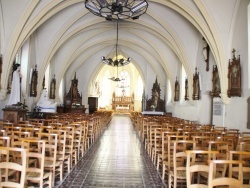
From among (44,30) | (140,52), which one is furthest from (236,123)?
(140,52)

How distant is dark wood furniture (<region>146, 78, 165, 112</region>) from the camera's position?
23.3 meters

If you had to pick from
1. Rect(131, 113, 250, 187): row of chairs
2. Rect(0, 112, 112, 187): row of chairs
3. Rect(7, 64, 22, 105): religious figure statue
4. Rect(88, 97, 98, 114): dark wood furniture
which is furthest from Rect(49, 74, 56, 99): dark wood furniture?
Rect(131, 113, 250, 187): row of chairs

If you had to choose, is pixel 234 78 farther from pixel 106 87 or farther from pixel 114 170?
pixel 106 87

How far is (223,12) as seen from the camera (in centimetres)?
1068

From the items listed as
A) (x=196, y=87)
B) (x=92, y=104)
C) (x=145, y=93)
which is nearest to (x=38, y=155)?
(x=196, y=87)

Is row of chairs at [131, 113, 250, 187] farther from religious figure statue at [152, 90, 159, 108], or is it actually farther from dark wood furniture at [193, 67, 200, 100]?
religious figure statue at [152, 90, 159, 108]

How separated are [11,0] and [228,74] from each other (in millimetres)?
9045

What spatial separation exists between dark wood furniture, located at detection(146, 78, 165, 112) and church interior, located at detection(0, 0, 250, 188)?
86 mm

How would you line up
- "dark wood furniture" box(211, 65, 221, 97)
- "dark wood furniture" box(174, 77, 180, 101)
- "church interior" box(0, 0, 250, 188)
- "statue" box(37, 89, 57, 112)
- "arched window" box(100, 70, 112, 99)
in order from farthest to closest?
"arched window" box(100, 70, 112, 99)
"dark wood furniture" box(174, 77, 180, 101)
"statue" box(37, 89, 57, 112)
"dark wood furniture" box(211, 65, 221, 97)
"church interior" box(0, 0, 250, 188)

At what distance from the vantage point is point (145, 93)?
996 inches

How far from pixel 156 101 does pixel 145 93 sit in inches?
88.2

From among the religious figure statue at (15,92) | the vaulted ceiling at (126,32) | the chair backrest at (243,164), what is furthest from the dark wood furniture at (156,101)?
the chair backrest at (243,164)

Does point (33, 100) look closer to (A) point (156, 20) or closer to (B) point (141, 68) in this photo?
(A) point (156, 20)

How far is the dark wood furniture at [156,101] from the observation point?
23.3m
